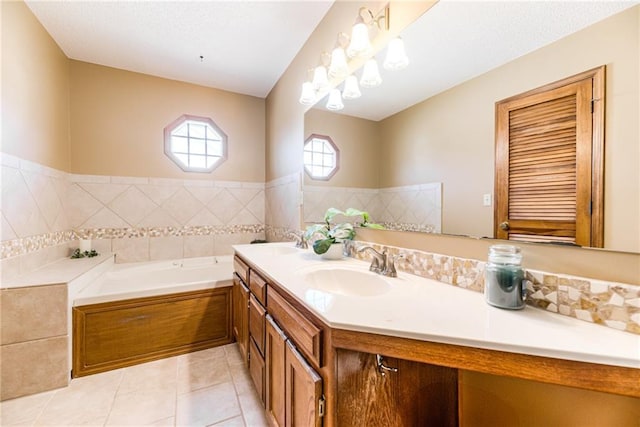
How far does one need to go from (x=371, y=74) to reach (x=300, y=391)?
157 cm

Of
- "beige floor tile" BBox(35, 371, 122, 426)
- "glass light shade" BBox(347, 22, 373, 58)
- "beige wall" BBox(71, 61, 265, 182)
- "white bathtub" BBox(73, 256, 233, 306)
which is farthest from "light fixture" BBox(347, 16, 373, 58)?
"beige floor tile" BBox(35, 371, 122, 426)

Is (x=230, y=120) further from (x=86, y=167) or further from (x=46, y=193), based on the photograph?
(x=46, y=193)

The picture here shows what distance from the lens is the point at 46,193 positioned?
210 centimetres

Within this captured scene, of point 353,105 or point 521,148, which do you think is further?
point 353,105

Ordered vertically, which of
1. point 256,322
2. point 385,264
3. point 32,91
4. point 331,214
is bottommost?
point 256,322

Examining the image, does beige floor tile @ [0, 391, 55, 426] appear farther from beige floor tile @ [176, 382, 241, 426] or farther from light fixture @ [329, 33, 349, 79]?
light fixture @ [329, 33, 349, 79]

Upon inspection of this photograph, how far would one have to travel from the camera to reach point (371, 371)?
0.80 metres

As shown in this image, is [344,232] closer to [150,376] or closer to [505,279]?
[505,279]

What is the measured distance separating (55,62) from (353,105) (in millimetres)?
2736

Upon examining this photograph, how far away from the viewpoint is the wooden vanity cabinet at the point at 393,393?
0.77m

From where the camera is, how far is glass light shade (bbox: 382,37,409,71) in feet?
4.12

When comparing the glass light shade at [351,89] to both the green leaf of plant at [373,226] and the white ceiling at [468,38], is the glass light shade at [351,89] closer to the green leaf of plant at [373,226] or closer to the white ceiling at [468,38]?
the white ceiling at [468,38]

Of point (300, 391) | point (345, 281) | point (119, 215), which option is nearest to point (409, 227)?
point (345, 281)

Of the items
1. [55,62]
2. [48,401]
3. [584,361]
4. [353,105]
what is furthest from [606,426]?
[55,62]
